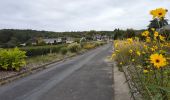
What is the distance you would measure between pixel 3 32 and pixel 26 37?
46.6ft

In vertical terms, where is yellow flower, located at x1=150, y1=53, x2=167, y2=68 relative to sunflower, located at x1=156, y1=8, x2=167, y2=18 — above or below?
below

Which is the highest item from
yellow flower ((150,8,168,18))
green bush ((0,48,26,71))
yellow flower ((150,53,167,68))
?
yellow flower ((150,8,168,18))

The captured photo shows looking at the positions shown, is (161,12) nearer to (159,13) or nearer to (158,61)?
(159,13)

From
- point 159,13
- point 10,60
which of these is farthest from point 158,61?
point 10,60

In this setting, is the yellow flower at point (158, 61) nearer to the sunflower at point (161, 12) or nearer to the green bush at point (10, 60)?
the sunflower at point (161, 12)

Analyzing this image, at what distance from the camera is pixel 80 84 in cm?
1150

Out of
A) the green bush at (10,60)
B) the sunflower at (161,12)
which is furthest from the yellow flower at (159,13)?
the green bush at (10,60)

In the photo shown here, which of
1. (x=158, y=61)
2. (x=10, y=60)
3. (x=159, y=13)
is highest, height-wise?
(x=159, y=13)

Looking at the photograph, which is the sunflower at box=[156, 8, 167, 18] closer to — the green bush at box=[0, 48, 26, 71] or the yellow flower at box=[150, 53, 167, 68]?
the yellow flower at box=[150, 53, 167, 68]

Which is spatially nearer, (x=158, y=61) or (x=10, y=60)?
(x=158, y=61)

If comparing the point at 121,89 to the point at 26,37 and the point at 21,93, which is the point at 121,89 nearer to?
the point at 21,93

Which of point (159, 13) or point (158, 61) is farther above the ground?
point (159, 13)

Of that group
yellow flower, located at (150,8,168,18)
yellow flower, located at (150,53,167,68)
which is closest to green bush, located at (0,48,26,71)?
yellow flower, located at (150,8,168,18)

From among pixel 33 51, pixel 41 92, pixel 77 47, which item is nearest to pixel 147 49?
pixel 41 92
